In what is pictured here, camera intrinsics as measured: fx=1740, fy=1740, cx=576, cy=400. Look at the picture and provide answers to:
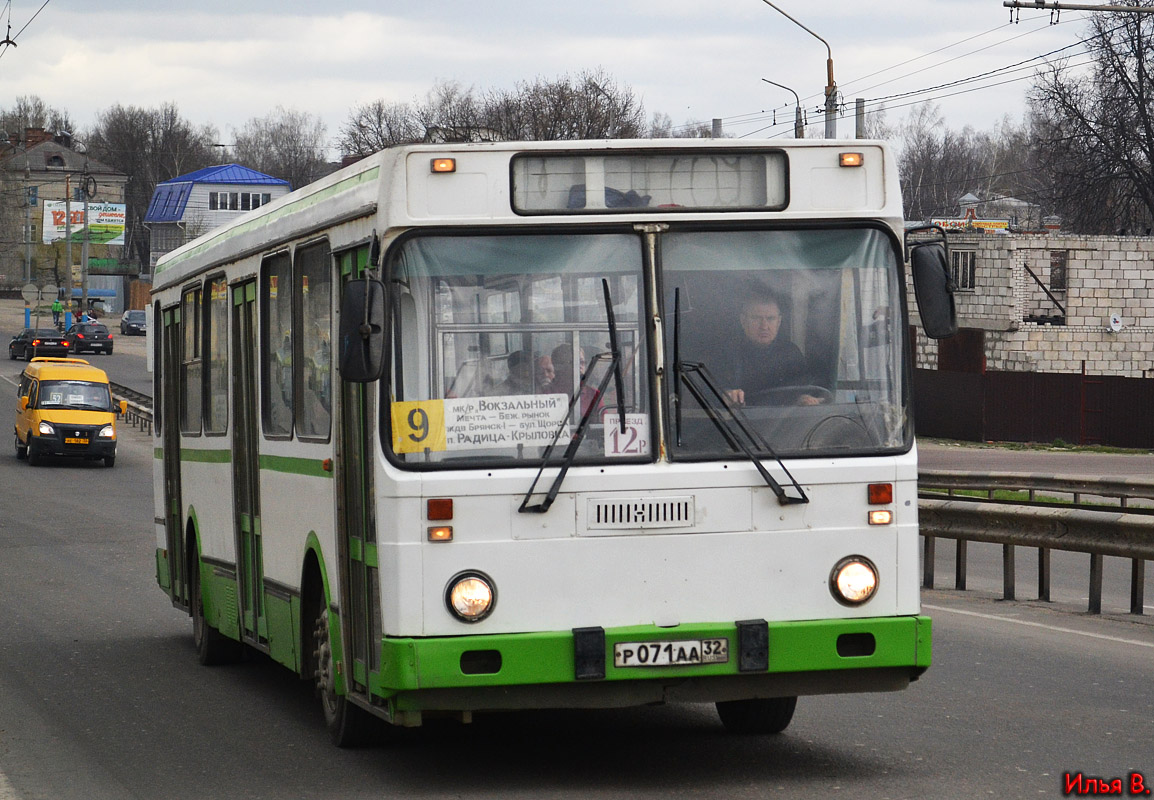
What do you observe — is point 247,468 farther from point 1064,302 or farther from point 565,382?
point 1064,302

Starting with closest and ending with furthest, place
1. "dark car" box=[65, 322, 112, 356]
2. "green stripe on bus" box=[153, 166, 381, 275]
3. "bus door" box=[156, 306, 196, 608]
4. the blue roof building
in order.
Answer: "green stripe on bus" box=[153, 166, 381, 275]
"bus door" box=[156, 306, 196, 608]
"dark car" box=[65, 322, 112, 356]
the blue roof building

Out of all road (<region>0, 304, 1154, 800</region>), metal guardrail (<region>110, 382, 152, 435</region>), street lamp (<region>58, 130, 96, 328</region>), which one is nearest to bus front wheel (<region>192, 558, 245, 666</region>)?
road (<region>0, 304, 1154, 800</region>)

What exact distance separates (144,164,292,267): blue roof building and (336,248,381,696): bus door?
4705 inches

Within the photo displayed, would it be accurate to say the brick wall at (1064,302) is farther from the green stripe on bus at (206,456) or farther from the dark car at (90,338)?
the dark car at (90,338)

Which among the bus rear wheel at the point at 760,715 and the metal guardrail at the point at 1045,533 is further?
the metal guardrail at the point at 1045,533

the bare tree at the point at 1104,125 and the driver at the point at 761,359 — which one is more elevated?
the bare tree at the point at 1104,125

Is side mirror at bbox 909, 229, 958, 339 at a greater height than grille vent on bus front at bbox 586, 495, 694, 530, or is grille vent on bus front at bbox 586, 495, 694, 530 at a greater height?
side mirror at bbox 909, 229, 958, 339

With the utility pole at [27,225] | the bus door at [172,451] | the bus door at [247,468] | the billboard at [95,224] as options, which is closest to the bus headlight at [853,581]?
the bus door at [247,468]

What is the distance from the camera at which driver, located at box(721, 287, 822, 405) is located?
22.0ft

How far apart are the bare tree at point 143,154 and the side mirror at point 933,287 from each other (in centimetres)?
14040

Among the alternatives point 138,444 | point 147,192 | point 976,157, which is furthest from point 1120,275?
point 147,192

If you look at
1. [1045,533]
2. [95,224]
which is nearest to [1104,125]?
[1045,533]

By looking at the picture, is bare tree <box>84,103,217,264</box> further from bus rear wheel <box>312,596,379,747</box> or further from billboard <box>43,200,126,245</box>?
bus rear wheel <box>312,596,379,747</box>

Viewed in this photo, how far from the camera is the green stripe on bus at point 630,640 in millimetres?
6426
